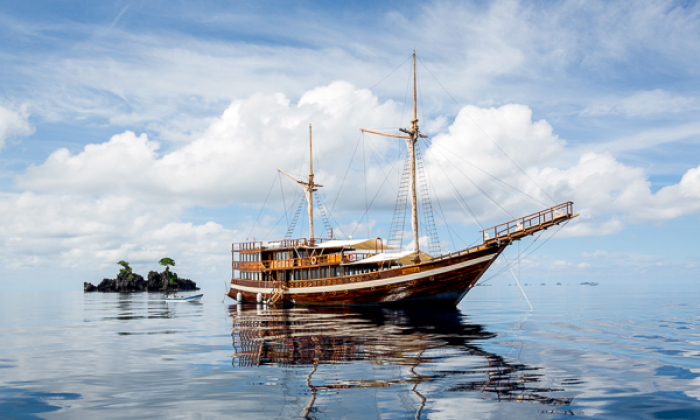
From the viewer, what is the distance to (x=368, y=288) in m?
39.3

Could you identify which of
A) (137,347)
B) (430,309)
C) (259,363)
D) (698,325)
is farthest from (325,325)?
(698,325)

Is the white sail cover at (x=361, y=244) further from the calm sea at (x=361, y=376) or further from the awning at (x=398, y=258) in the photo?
the calm sea at (x=361, y=376)

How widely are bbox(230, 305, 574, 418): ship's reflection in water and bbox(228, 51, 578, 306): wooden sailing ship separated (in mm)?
10804

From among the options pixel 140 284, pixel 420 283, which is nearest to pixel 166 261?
pixel 140 284

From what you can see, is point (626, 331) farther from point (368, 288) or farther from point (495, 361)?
Result: point (368, 288)

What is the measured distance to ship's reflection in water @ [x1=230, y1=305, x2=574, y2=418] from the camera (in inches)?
403

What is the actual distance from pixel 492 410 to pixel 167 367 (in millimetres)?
9752

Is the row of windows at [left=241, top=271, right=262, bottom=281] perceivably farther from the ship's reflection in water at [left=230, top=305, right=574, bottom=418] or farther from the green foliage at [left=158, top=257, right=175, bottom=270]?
the green foliage at [left=158, top=257, right=175, bottom=270]

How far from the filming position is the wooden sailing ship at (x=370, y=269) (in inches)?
1428

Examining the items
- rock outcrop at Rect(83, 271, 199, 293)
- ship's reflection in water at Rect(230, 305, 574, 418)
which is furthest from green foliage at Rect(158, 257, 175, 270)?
ship's reflection in water at Rect(230, 305, 574, 418)

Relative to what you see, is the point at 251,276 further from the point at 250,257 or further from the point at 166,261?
the point at 166,261

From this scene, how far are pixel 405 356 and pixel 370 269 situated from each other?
1109 inches

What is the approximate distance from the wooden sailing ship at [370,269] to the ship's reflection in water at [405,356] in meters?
10.8

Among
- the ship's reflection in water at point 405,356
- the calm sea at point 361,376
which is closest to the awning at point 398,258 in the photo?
the ship's reflection in water at point 405,356
